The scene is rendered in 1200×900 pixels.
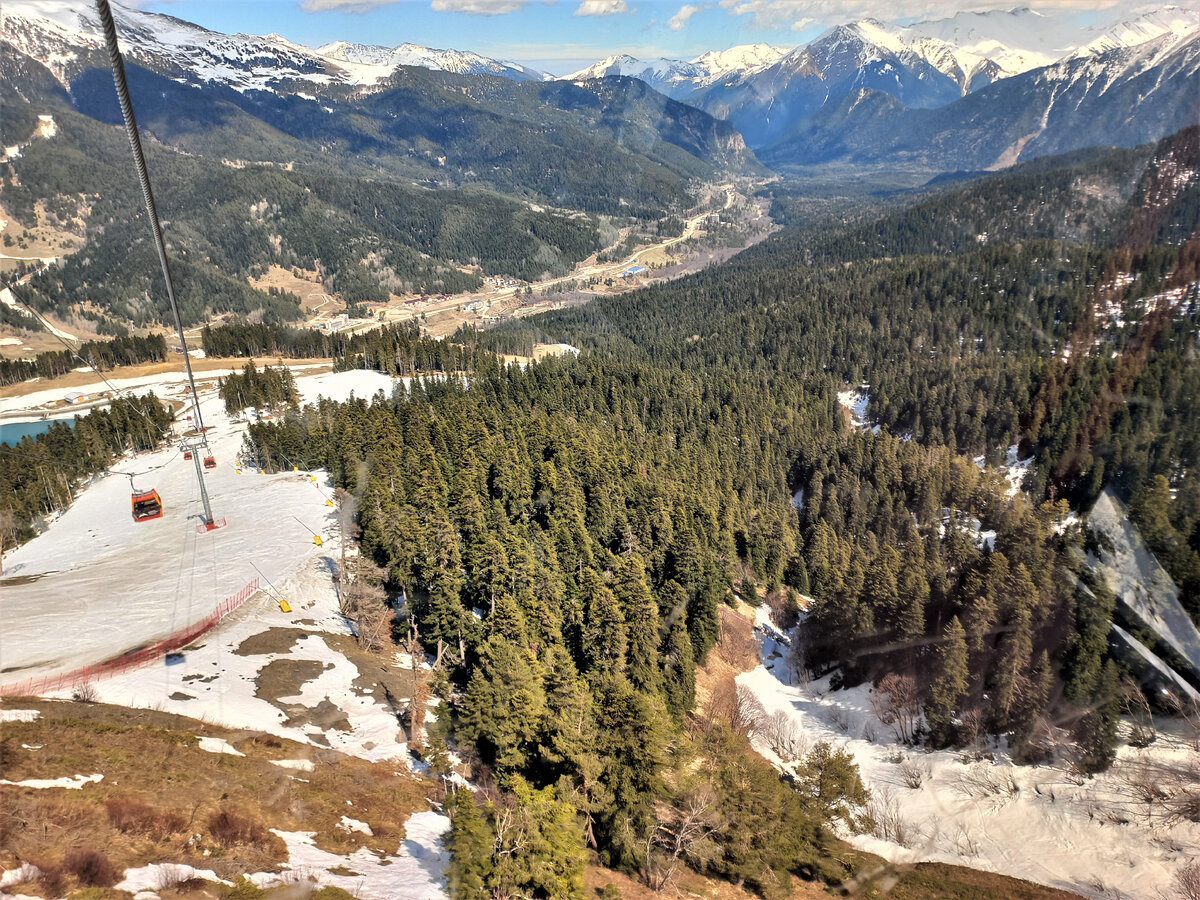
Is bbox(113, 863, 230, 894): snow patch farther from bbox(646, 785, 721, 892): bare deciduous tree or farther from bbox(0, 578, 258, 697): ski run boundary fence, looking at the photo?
bbox(0, 578, 258, 697): ski run boundary fence

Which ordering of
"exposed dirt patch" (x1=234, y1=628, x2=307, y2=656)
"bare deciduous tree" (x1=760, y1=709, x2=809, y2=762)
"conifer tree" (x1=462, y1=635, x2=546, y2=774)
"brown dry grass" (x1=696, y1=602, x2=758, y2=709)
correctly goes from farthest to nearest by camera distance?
"brown dry grass" (x1=696, y1=602, x2=758, y2=709) → "bare deciduous tree" (x1=760, y1=709, x2=809, y2=762) → "exposed dirt patch" (x1=234, y1=628, x2=307, y2=656) → "conifer tree" (x1=462, y1=635, x2=546, y2=774)

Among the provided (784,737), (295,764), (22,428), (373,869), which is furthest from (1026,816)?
(22,428)

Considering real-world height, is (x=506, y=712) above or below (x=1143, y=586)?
above

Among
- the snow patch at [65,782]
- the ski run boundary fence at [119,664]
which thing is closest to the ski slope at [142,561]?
the ski run boundary fence at [119,664]

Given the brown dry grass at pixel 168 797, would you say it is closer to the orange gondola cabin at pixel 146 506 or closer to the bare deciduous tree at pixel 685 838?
the bare deciduous tree at pixel 685 838

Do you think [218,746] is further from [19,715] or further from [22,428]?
[22,428]

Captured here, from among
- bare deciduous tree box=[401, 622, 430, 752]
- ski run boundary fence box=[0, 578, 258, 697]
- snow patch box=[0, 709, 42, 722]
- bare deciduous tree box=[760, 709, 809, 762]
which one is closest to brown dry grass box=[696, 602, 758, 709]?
bare deciduous tree box=[760, 709, 809, 762]
